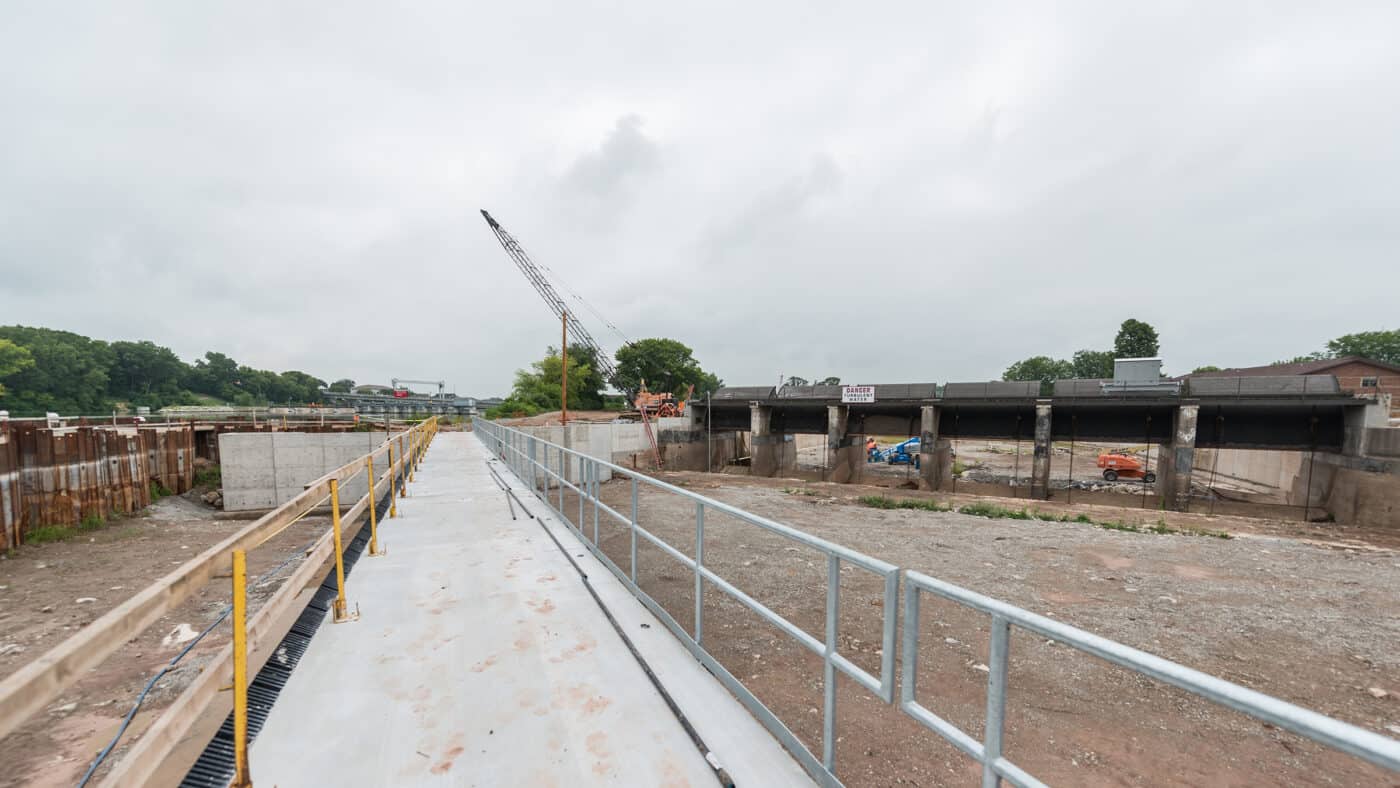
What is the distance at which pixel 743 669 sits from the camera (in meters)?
4.55

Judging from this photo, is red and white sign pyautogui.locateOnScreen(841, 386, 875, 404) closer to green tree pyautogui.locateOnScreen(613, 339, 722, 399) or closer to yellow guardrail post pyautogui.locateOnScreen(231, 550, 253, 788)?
yellow guardrail post pyautogui.locateOnScreen(231, 550, 253, 788)

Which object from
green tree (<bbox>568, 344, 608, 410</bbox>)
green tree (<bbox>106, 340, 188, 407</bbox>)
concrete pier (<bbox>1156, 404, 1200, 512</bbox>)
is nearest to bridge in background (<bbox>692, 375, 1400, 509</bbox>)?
concrete pier (<bbox>1156, 404, 1200, 512</bbox>)

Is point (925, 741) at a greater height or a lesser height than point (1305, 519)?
greater

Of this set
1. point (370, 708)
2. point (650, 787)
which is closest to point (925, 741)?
point (650, 787)

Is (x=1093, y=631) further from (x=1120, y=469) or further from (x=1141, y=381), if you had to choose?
(x=1120, y=469)

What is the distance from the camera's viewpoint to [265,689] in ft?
9.14

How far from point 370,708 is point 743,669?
9.76ft

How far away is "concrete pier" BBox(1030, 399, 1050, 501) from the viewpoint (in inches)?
870

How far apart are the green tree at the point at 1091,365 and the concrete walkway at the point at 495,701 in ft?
359

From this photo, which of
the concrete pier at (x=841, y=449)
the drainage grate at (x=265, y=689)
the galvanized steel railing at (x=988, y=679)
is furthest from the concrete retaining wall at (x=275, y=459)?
the galvanized steel railing at (x=988, y=679)

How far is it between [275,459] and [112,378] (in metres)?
118

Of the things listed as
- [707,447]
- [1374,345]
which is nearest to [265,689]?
[707,447]

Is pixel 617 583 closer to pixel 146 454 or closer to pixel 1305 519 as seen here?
pixel 146 454

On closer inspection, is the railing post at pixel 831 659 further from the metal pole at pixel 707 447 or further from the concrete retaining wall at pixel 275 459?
the metal pole at pixel 707 447
